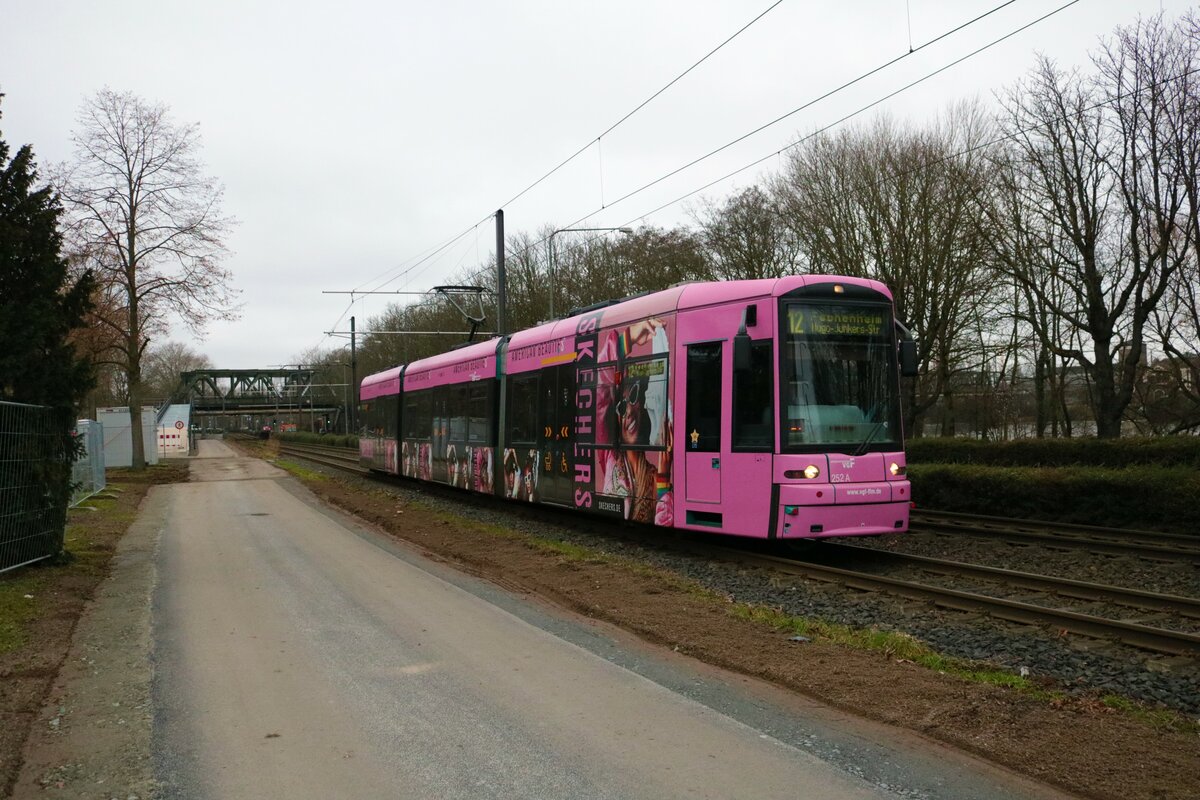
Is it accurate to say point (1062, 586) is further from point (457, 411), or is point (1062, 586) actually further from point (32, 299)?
point (457, 411)

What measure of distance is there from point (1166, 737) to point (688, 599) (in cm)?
450

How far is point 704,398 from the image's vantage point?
36.4 feet

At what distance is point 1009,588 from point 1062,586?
19.8 inches

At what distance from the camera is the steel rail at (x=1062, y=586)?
815 centimetres

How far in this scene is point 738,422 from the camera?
10.6 meters

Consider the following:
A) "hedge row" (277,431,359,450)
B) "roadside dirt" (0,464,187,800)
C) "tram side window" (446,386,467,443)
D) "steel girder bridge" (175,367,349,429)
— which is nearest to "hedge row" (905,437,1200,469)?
"tram side window" (446,386,467,443)

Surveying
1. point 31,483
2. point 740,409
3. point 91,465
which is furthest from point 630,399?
point 91,465

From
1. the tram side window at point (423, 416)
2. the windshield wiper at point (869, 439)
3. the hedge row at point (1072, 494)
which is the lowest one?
the hedge row at point (1072, 494)

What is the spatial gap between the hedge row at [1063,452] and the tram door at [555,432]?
957cm

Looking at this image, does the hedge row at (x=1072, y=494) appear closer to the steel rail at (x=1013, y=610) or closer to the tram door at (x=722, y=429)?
the steel rail at (x=1013, y=610)

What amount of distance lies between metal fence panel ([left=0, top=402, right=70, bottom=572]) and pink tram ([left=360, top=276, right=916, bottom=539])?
6.95m

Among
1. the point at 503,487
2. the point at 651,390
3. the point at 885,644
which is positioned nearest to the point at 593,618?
the point at 885,644

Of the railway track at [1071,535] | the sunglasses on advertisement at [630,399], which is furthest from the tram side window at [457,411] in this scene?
the railway track at [1071,535]

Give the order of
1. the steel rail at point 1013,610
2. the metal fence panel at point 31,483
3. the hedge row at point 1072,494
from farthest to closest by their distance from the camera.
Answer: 1. the hedge row at point 1072,494
2. the metal fence panel at point 31,483
3. the steel rail at point 1013,610
